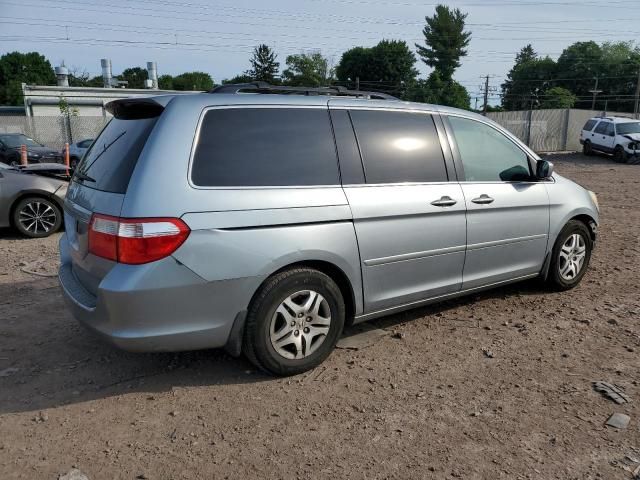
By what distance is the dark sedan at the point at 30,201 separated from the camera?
7746 millimetres

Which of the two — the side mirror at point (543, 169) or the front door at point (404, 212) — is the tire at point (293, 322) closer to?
the front door at point (404, 212)

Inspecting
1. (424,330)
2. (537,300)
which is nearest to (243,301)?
(424,330)

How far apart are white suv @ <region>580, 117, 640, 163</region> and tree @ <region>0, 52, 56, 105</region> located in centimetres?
7791

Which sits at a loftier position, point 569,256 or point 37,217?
point 569,256

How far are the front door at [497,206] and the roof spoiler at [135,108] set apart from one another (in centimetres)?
235

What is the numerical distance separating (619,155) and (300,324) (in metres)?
23.9

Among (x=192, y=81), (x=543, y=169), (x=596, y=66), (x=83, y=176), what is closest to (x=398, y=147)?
(x=543, y=169)

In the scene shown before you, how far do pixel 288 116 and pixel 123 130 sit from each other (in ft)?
3.55

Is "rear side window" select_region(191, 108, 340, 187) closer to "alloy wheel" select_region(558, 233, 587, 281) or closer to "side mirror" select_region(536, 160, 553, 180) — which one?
"side mirror" select_region(536, 160, 553, 180)

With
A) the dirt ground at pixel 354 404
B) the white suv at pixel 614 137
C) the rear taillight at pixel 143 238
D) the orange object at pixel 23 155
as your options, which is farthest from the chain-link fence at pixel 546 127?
the rear taillight at pixel 143 238

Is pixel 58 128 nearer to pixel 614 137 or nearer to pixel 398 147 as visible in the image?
pixel 614 137

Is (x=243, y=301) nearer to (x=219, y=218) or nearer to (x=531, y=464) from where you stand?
(x=219, y=218)

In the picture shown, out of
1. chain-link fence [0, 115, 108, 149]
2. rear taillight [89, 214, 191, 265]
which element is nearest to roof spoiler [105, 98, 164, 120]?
rear taillight [89, 214, 191, 265]

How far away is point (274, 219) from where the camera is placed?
10.8 feet
